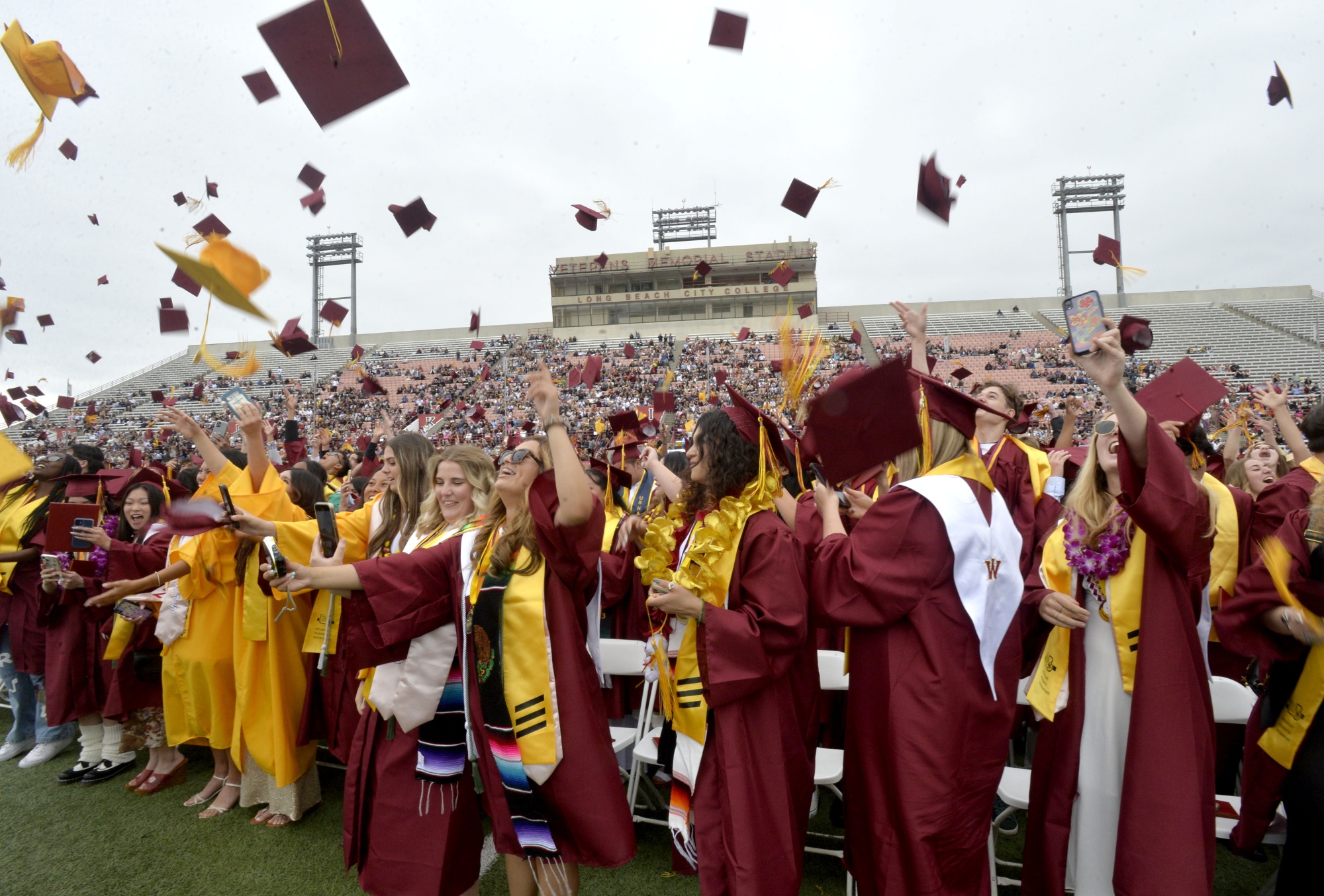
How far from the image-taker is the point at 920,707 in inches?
93.1

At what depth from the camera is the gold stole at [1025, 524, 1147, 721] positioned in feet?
8.43

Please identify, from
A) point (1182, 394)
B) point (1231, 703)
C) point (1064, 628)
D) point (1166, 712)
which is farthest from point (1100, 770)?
point (1182, 394)

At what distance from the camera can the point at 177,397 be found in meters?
36.3

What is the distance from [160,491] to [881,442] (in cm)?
495

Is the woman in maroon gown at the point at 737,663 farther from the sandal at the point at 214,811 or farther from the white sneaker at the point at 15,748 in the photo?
the white sneaker at the point at 15,748

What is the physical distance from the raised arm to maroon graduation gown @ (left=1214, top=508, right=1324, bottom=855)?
2370mm

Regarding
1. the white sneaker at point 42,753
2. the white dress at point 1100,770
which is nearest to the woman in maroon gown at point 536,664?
the white dress at point 1100,770

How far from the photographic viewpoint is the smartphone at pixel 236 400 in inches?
141

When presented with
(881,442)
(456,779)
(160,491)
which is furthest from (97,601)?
(881,442)

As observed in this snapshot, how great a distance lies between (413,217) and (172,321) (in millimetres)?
2297

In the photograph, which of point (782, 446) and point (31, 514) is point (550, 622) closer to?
point (782, 446)

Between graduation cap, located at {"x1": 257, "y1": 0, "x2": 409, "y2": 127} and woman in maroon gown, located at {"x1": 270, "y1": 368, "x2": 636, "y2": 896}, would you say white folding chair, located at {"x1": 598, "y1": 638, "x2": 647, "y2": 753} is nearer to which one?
woman in maroon gown, located at {"x1": 270, "y1": 368, "x2": 636, "y2": 896}

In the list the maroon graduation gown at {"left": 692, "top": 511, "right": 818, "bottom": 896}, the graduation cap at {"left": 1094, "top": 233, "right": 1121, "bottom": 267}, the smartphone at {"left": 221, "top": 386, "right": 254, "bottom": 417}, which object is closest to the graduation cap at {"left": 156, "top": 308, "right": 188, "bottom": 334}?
the smartphone at {"left": 221, "top": 386, "right": 254, "bottom": 417}

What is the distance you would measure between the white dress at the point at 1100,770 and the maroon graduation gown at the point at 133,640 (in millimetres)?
5111
